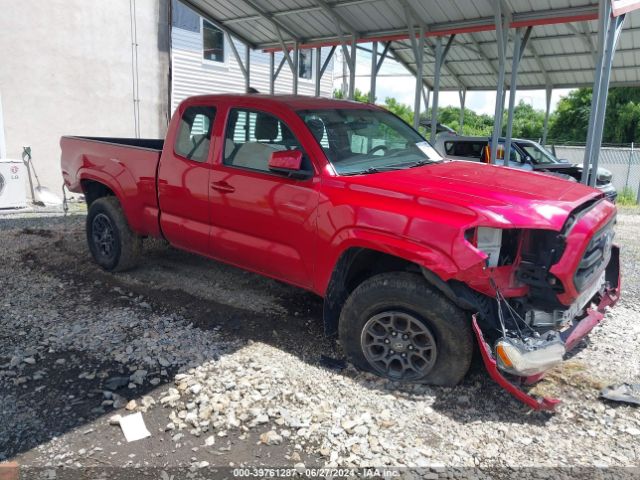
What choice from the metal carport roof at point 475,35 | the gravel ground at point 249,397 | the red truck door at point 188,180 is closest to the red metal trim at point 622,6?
the metal carport roof at point 475,35

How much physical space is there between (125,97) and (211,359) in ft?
34.0

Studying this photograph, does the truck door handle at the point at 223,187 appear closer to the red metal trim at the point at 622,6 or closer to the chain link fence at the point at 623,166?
the red metal trim at the point at 622,6

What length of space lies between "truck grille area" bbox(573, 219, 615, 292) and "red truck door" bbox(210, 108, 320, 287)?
5.95ft

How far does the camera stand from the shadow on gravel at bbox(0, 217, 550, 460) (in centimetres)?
323

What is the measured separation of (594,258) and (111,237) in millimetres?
4782

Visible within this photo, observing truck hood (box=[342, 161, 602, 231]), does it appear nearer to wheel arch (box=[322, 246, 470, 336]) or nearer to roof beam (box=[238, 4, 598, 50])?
wheel arch (box=[322, 246, 470, 336])

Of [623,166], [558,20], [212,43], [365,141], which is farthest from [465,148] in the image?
[365,141]

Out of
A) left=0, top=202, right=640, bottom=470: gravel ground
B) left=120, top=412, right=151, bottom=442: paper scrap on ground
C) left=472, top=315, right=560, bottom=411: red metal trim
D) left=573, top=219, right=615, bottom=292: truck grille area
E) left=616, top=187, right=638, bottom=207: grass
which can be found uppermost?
left=573, top=219, right=615, bottom=292: truck grille area

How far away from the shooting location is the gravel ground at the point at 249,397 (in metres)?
2.92

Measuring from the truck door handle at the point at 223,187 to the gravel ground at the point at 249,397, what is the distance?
1.18m

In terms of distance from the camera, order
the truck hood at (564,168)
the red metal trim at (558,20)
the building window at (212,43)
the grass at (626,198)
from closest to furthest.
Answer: the red metal trim at (558,20), the truck hood at (564,168), the grass at (626,198), the building window at (212,43)

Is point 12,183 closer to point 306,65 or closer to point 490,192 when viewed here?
point 490,192


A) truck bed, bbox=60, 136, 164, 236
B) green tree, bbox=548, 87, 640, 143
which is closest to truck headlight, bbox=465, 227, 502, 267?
truck bed, bbox=60, 136, 164, 236

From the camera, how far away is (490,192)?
345cm
